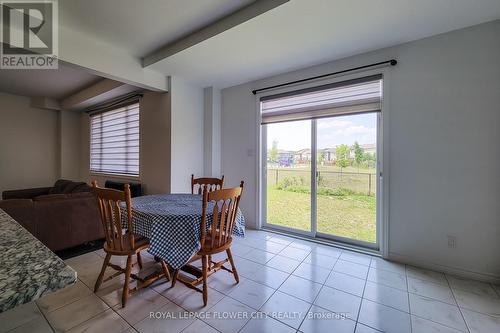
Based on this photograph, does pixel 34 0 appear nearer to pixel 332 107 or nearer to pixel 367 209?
pixel 332 107

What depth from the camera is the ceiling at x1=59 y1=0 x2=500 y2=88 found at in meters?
1.90

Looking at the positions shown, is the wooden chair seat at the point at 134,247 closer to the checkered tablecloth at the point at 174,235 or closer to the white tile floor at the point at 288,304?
the checkered tablecloth at the point at 174,235

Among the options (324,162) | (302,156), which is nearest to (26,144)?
(302,156)

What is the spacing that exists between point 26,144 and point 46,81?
201cm

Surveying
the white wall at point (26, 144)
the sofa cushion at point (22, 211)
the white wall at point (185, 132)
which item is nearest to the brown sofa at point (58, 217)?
the sofa cushion at point (22, 211)

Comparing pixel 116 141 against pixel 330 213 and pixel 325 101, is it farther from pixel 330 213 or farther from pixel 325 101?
pixel 330 213

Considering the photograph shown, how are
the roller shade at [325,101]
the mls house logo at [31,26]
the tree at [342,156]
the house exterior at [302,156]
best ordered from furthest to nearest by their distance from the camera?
the house exterior at [302,156]
the tree at [342,156]
the roller shade at [325,101]
the mls house logo at [31,26]

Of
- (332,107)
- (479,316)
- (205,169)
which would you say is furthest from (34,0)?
(479,316)

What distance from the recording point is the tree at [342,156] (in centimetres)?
291

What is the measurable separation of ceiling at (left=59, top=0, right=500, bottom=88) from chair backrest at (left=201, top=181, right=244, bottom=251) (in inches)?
64.2

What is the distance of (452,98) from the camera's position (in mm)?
2209

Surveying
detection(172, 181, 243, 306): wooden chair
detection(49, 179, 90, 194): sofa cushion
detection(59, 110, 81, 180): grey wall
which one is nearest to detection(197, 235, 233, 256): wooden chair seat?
detection(172, 181, 243, 306): wooden chair

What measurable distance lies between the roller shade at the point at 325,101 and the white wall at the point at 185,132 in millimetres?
→ 1169

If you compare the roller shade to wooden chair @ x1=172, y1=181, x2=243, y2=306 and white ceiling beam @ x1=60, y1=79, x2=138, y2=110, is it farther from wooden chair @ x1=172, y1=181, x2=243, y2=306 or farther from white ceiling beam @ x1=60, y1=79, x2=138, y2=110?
white ceiling beam @ x1=60, y1=79, x2=138, y2=110
